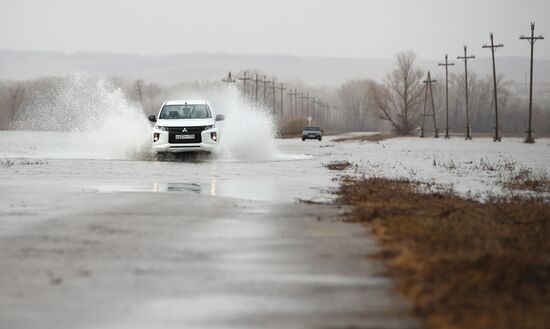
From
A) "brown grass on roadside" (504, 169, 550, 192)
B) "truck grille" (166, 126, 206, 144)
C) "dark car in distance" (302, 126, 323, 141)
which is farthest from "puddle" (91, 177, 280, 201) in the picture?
"dark car in distance" (302, 126, 323, 141)

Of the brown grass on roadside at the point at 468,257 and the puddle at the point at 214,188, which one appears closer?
the brown grass on roadside at the point at 468,257

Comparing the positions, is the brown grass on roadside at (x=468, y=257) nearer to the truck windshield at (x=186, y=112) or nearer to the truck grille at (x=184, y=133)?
the truck grille at (x=184, y=133)

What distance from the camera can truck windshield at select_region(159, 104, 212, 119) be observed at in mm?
30859

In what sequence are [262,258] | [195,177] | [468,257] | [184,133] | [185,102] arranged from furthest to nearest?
[185,102]
[184,133]
[195,177]
[262,258]
[468,257]

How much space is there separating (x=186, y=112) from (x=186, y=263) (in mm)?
23231

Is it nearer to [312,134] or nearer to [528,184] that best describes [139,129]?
[528,184]

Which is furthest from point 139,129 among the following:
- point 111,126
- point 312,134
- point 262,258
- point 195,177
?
point 312,134

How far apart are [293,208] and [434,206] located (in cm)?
216

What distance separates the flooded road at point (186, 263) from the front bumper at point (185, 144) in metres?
13.3

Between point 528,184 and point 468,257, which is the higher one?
point 468,257

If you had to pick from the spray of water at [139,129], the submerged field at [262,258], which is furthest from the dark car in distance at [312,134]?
the submerged field at [262,258]

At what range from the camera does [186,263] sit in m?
8.16

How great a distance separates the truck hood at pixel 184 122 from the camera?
29609 millimetres

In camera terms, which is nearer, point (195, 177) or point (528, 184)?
point (528, 184)
